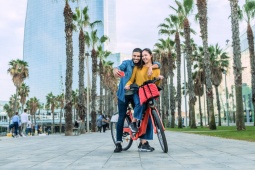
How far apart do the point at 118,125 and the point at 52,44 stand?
13631 centimetres

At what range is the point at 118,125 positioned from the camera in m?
7.34

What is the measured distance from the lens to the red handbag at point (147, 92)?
6.69 meters

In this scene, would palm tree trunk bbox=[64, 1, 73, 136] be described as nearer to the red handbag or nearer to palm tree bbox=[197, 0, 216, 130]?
palm tree bbox=[197, 0, 216, 130]

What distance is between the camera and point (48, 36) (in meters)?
141

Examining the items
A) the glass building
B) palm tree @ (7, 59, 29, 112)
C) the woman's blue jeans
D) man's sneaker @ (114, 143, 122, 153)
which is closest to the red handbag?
the woman's blue jeans

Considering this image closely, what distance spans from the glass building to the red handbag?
132237 mm

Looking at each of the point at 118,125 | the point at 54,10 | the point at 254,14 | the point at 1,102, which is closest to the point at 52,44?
the point at 54,10

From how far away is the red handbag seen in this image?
669 centimetres

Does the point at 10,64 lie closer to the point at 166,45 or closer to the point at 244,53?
the point at 166,45

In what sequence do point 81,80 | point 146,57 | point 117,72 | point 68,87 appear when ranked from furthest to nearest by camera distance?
point 81,80
point 68,87
point 146,57
point 117,72

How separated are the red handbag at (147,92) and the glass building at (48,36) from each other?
132 meters

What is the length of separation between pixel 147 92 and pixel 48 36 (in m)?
139

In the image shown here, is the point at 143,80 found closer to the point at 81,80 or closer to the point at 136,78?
the point at 136,78

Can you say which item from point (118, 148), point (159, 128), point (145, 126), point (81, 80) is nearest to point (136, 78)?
point (145, 126)
